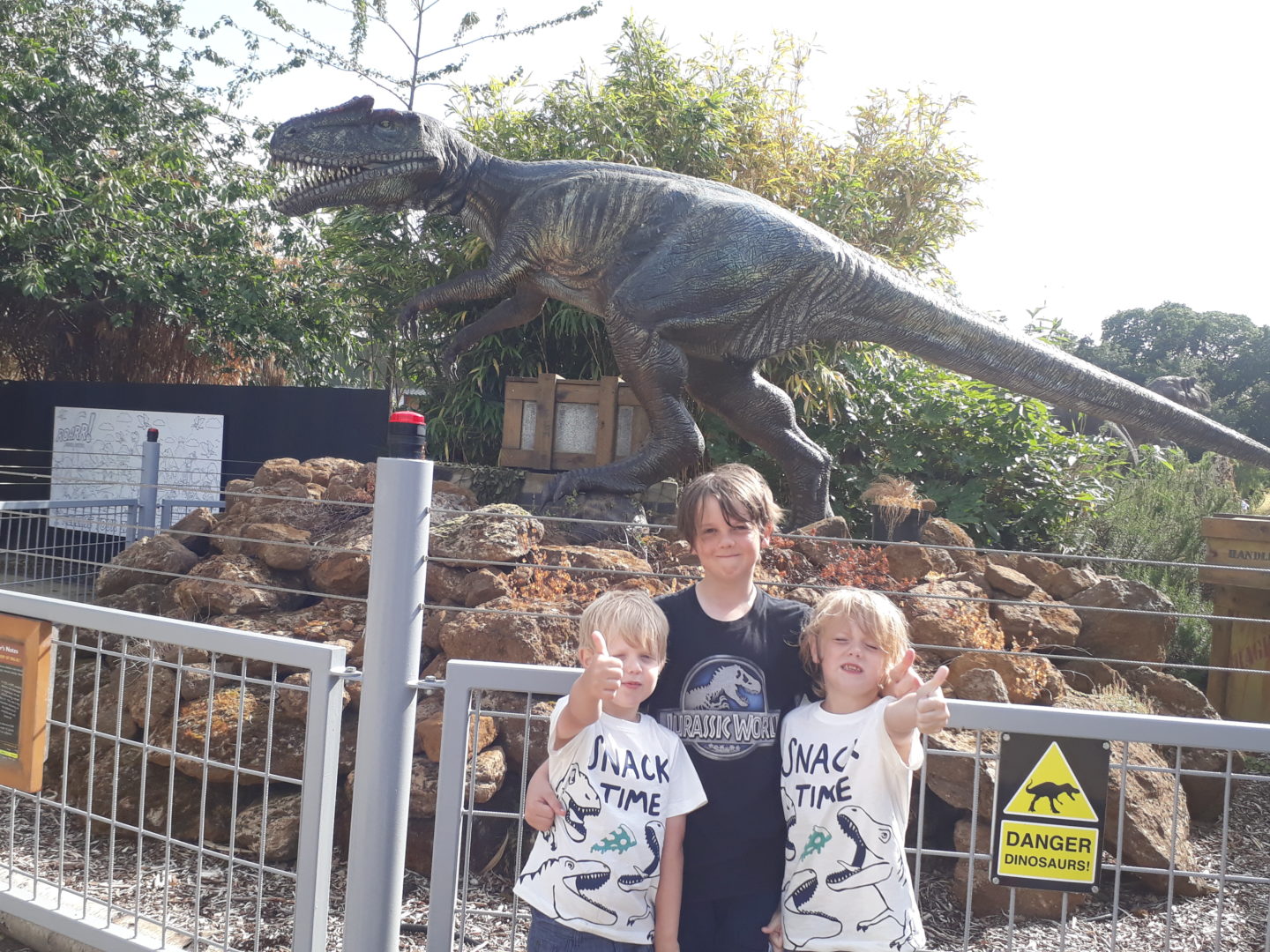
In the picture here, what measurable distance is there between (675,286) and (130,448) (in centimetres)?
509

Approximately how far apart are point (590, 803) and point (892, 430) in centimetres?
541

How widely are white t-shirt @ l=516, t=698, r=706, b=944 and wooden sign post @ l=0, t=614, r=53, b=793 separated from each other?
4.40ft

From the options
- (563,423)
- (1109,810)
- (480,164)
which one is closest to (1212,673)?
(1109,810)

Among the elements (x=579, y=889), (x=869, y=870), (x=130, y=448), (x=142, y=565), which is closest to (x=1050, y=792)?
(x=869, y=870)

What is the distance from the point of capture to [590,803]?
1532mm

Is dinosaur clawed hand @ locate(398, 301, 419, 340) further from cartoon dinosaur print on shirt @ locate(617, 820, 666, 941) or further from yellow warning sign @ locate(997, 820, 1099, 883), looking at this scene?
yellow warning sign @ locate(997, 820, 1099, 883)

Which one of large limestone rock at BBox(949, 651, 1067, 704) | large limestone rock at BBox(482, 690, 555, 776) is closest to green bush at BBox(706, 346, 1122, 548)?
large limestone rock at BBox(949, 651, 1067, 704)

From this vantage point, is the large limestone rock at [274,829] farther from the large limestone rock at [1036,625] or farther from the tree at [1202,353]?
the tree at [1202,353]

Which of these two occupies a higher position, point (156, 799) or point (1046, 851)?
point (1046, 851)

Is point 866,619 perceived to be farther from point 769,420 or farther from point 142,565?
point 142,565

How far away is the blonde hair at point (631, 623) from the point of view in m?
1.52

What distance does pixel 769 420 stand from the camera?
489cm

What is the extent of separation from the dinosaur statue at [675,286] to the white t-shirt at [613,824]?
307 centimetres

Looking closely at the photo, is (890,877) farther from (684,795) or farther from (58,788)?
(58,788)
